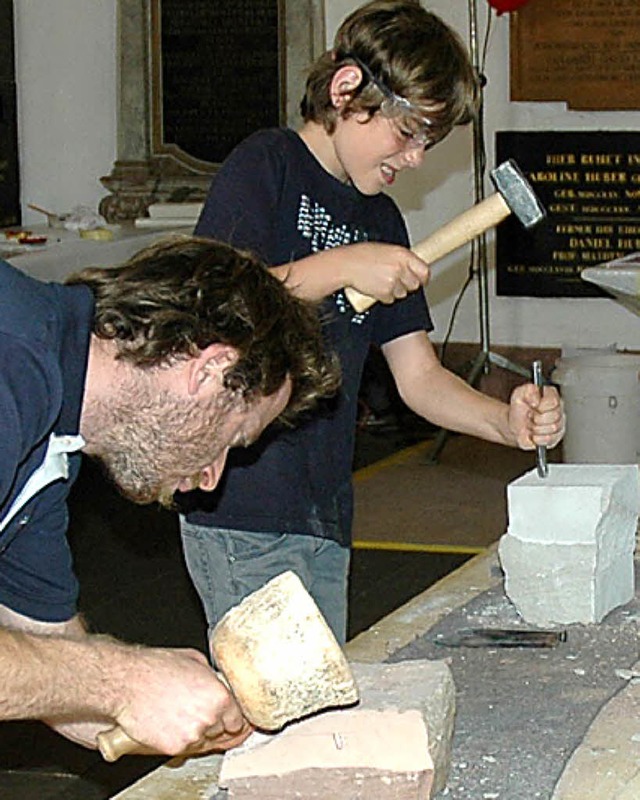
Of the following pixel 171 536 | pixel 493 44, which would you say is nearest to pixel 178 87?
pixel 493 44

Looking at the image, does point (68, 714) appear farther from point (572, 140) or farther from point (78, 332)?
point (572, 140)

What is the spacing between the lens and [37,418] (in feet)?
6.15

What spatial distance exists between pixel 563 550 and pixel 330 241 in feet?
2.23

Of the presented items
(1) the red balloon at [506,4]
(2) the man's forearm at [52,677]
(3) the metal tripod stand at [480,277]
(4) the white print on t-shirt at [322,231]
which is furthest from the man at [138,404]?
(1) the red balloon at [506,4]

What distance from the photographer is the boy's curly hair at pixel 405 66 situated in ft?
9.18

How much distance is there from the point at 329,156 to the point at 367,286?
10.3 inches

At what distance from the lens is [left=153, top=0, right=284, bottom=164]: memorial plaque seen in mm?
8422

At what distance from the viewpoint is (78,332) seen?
199 centimetres

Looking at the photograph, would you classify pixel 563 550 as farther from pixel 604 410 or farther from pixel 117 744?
pixel 604 410

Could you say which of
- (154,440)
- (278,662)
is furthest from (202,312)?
(278,662)

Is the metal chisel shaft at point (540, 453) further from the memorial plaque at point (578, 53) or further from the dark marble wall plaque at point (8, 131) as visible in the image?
the dark marble wall plaque at point (8, 131)

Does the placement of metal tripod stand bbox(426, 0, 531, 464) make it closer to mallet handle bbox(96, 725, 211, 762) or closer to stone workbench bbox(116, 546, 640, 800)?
stone workbench bbox(116, 546, 640, 800)

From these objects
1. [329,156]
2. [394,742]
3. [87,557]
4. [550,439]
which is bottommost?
[87,557]

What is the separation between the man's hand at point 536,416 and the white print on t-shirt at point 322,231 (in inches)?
14.1
